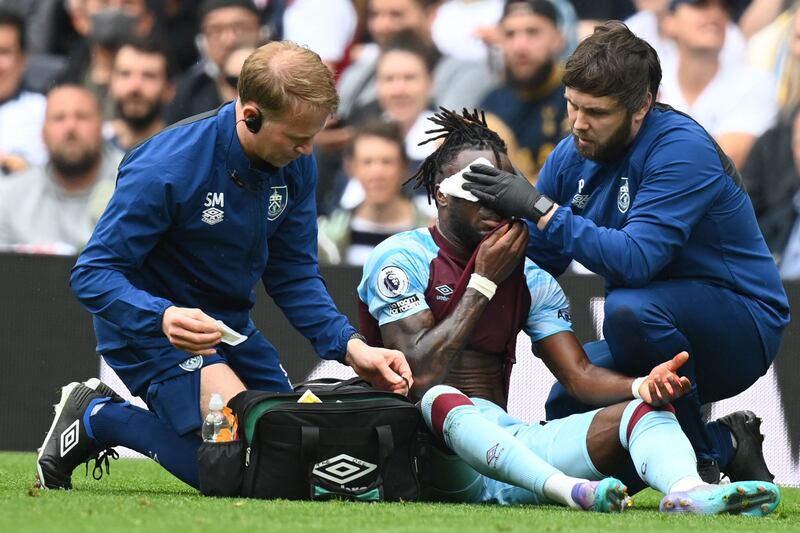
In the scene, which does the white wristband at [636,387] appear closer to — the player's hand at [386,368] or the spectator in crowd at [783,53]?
the player's hand at [386,368]

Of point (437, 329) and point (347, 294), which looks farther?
point (347, 294)

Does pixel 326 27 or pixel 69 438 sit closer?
pixel 69 438

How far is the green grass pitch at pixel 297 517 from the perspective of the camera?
3.37 m

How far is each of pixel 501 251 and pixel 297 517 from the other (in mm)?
1381

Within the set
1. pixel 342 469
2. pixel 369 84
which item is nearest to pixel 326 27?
pixel 369 84

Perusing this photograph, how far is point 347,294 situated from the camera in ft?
22.6

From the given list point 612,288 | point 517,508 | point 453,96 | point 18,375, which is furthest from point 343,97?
point 517,508

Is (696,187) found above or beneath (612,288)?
above

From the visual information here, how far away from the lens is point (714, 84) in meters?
7.89

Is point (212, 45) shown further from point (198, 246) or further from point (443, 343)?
point (443, 343)

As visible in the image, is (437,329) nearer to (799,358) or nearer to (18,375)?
(799,358)

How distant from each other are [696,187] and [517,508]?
1.26 m

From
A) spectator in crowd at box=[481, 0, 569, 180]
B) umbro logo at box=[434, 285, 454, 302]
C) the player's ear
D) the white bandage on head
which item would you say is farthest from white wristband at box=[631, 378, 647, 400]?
spectator in crowd at box=[481, 0, 569, 180]

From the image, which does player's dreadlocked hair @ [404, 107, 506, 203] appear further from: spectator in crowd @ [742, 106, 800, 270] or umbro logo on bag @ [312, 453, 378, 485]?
spectator in crowd @ [742, 106, 800, 270]
